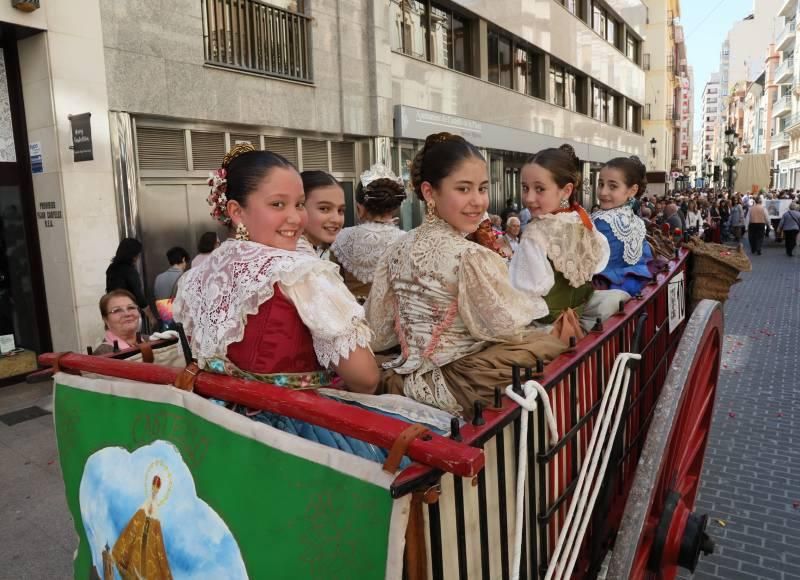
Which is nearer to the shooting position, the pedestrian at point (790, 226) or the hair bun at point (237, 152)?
the hair bun at point (237, 152)

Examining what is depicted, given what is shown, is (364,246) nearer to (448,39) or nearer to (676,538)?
(676,538)

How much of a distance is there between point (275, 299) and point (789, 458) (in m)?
4.64

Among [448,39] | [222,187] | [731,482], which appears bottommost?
[731,482]

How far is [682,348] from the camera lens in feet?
8.38

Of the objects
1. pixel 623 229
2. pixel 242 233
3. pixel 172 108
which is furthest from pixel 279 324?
pixel 172 108

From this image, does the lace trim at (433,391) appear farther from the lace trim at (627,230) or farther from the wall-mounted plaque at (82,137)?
the wall-mounted plaque at (82,137)

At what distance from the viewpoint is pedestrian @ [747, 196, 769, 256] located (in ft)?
57.3

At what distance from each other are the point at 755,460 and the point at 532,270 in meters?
3.19

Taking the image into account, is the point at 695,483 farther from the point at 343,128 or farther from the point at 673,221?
the point at 673,221

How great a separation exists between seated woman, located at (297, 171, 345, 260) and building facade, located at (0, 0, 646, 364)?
13.9ft

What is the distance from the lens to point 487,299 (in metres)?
2.18

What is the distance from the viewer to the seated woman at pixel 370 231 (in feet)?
12.8

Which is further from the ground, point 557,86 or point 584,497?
point 557,86

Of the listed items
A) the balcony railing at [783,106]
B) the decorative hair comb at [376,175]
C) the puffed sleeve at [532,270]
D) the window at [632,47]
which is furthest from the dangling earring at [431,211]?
the balcony railing at [783,106]
